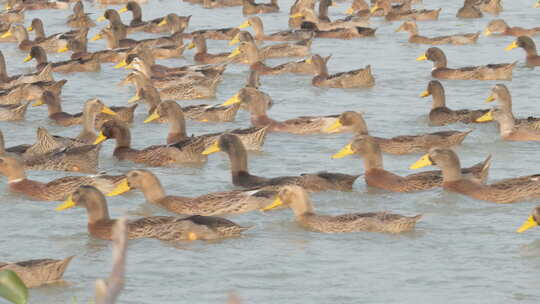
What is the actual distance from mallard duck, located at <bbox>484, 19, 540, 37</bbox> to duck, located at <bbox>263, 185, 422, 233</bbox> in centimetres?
1553

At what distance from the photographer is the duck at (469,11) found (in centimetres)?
2955

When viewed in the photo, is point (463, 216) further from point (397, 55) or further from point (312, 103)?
point (397, 55)

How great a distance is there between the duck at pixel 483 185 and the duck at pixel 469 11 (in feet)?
56.7

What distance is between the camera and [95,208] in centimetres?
1130

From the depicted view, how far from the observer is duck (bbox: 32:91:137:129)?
17141mm

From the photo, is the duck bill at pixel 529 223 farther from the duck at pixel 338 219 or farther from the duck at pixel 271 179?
the duck at pixel 271 179

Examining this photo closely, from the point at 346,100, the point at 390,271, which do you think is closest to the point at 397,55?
the point at 346,100

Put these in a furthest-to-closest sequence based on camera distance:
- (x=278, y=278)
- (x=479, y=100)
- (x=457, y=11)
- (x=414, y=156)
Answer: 1. (x=457, y=11)
2. (x=479, y=100)
3. (x=414, y=156)
4. (x=278, y=278)

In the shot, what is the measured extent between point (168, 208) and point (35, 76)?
970 centimetres

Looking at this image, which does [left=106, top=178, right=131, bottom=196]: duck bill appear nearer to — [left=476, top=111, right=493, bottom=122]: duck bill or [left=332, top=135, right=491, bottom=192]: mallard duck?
Answer: [left=332, top=135, right=491, bottom=192]: mallard duck

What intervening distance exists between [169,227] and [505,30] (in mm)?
16758

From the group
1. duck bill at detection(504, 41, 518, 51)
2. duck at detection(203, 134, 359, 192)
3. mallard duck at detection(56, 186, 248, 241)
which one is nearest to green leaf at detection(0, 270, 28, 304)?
mallard duck at detection(56, 186, 248, 241)

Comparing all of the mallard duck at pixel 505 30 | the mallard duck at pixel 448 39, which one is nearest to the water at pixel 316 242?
the mallard duck at pixel 448 39

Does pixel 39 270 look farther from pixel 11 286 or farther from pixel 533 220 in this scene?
pixel 11 286
